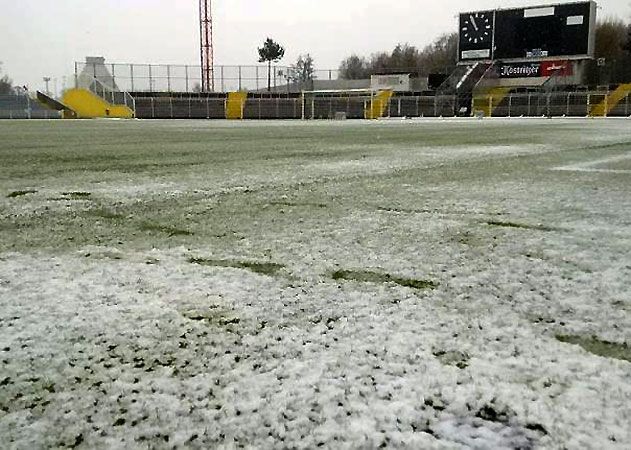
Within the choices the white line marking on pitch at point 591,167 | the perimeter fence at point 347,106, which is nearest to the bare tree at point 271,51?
the perimeter fence at point 347,106

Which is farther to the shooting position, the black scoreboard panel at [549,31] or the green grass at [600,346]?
the black scoreboard panel at [549,31]

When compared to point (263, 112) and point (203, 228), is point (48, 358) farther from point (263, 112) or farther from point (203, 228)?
point (263, 112)

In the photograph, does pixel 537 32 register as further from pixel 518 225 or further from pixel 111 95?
pixel 518 225

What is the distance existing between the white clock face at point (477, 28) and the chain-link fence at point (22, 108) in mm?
23255

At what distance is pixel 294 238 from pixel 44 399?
79 cm

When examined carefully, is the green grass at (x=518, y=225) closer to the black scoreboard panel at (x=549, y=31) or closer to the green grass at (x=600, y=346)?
the green grass at (x=600, y=346)

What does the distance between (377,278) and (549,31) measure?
115 ft

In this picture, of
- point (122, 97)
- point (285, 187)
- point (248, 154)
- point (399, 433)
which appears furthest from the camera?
point (122, 97)

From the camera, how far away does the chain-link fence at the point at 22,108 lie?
104ft

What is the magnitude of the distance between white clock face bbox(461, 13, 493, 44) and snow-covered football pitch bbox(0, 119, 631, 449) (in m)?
35.2

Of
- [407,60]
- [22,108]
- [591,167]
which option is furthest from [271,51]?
[591,167]

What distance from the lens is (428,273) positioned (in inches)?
41.1

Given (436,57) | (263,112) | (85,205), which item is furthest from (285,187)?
(436,57)

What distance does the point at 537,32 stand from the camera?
32281mm
